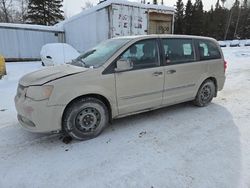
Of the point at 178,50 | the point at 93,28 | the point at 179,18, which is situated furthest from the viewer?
the point at 179,18

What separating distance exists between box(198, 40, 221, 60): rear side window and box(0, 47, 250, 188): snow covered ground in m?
1.37

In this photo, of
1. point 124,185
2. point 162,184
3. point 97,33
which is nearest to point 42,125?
point 124,185

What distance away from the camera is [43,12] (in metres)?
30.8

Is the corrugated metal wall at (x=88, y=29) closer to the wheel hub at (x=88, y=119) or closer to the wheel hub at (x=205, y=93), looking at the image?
the wheel hub at (x=205, y=93)

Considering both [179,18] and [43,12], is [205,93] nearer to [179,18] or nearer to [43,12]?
[43,12]

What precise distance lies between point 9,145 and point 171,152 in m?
2.59

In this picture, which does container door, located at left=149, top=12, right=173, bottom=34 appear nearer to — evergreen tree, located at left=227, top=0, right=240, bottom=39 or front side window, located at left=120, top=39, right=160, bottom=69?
front side window, located at left=120, top=39, right=160, bottom=69

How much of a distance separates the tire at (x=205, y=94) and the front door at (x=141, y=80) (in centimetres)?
129

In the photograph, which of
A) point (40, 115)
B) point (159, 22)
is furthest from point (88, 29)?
point (40, 115)

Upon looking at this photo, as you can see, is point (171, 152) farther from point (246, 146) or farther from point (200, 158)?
point (246, 146)

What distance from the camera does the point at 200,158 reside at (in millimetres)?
3066

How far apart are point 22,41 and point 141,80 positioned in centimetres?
1482

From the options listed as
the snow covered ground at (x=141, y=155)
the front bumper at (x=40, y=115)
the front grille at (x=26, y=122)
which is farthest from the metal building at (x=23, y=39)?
the front bumper at (x=40, y=115)

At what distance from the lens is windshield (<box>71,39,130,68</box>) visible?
3.80 m
